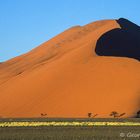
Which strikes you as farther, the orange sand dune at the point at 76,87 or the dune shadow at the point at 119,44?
the dune shadow at the point at 119,44

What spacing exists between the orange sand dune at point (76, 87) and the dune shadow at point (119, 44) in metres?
1.57

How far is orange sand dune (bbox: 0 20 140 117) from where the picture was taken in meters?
74.6

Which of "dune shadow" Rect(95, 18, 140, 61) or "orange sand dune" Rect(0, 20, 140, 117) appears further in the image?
"dune shadow" Rect(95, 18, 140, 61)

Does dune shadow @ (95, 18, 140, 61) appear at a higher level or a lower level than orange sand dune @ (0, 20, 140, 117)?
higher

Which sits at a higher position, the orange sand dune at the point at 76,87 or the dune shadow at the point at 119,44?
the dune shadow at the point at 119,44

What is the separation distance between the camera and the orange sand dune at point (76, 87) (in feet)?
245

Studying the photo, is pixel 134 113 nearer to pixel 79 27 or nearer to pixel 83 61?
pixel 83 61

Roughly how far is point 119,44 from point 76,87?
18202mm

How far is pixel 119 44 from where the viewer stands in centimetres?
9638

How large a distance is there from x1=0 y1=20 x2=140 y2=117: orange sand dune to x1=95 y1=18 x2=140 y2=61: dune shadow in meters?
1.57

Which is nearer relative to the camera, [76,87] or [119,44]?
[76,87]

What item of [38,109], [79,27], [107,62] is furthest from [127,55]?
[79,27]

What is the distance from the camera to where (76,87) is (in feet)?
266

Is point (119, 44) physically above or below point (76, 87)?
above
